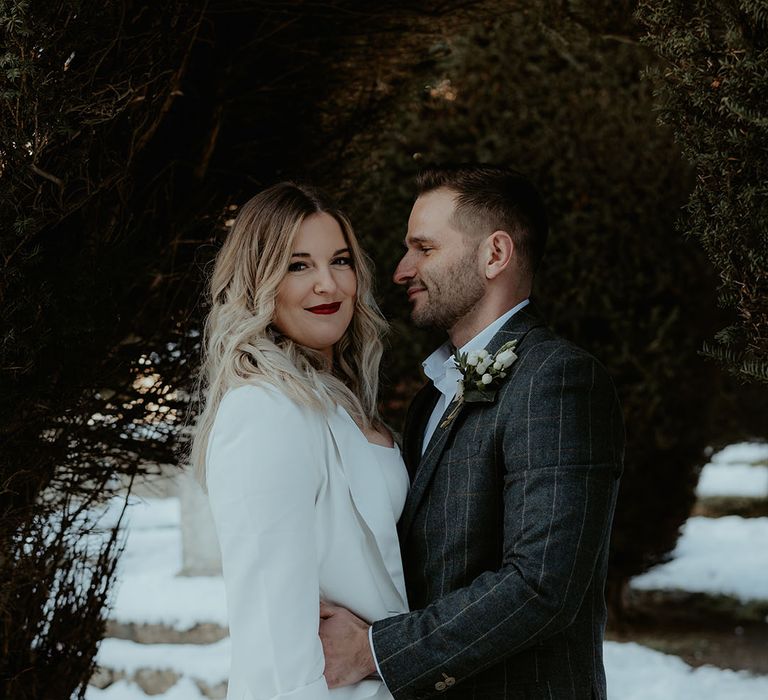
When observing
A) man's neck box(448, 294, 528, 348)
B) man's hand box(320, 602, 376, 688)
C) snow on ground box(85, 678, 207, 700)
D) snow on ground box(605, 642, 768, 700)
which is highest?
man's neck box(448, 294, 528, 348)

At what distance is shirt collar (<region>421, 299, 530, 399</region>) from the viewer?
9.27ft

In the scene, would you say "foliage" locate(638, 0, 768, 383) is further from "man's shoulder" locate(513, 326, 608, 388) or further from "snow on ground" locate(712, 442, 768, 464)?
"snow on ground" locate(712, 442, 768, 464)

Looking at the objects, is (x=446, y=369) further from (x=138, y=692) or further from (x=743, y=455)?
(x=743, y=455)

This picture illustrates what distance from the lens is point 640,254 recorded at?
24.5 feet

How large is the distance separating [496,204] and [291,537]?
124 centimetres

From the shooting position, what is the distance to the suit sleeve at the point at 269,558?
2246 millimetres

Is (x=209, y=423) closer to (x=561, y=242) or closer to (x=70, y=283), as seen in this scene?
(x=70, y=283)

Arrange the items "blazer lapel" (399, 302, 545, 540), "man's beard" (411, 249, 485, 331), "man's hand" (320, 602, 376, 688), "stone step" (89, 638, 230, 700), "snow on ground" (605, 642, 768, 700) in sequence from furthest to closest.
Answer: "stone step" (89, 638, 230, 700) → "snow on ground" (605, 642, 768, 700) → "man's beard" (411, 249, 485, 331) → "blazer lapel" (399, 302, 545, 540) → "man's hand" (320, 602, 376, 688)

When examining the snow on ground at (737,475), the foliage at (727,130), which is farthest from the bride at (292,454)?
the snow on ground at (737,475)

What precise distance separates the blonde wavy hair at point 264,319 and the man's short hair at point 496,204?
347 mm

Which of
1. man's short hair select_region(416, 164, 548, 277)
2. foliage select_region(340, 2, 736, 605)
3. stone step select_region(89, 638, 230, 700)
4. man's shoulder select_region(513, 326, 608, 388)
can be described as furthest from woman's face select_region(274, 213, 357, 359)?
stone step select_region(89, 638, 230, 700)

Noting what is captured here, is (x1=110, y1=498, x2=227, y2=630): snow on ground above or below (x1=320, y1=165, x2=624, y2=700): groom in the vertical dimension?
below

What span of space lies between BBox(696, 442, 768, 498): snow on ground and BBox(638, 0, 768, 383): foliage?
15.5 meters

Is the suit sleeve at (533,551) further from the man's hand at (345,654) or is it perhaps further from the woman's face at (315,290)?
the woman's face at (315,290)
